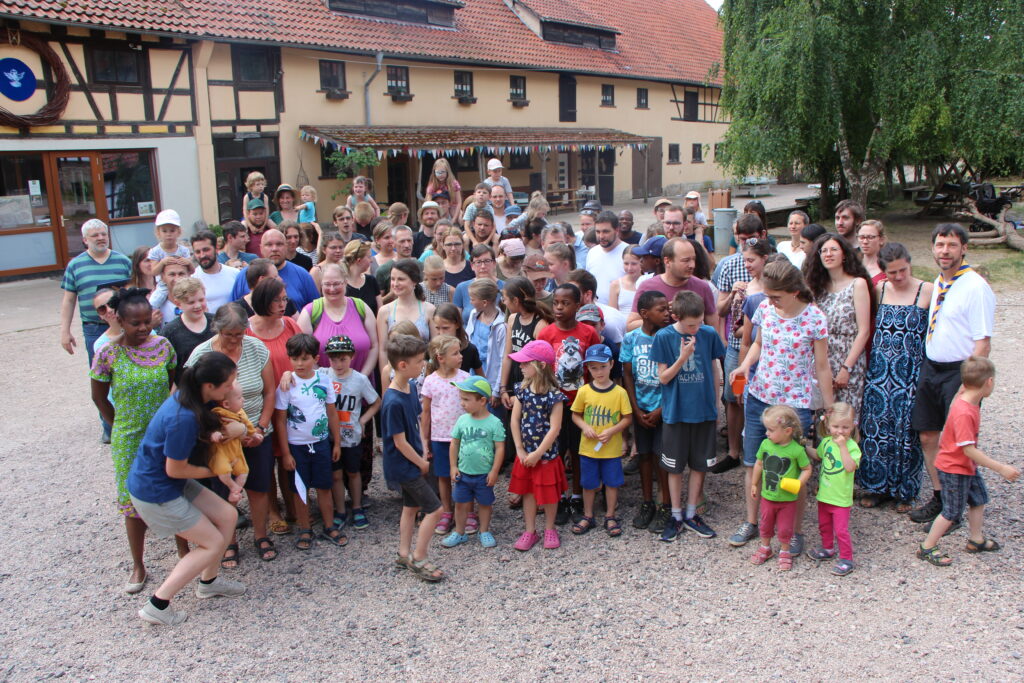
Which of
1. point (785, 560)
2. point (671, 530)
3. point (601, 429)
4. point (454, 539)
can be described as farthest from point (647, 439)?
point (454, 539)

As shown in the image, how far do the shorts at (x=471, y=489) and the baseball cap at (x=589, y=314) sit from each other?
47.7 inches

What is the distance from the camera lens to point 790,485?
13.8ft

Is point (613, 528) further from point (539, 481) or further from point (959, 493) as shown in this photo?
point (959, 493)

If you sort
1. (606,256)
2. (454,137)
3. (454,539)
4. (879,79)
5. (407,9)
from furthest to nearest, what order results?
(407,9), (454,137), (879,79), (606,256), (454,539)

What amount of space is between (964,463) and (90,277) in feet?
21.8

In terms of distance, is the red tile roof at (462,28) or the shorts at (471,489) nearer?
the shorts at (471,489)

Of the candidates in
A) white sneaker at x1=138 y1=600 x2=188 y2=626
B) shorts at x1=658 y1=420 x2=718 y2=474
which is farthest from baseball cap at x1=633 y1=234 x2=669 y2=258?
white sneaker at x1=138 y1=600 x2=188 y2=626

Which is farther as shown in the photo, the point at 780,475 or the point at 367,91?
the point at 367,91

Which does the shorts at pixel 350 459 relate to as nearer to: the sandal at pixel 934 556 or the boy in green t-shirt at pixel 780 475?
the boy in green t-shirt at pixel 780 475

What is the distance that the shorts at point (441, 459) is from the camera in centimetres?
482

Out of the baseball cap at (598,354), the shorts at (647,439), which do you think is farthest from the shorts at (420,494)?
the shorts at (647,439)

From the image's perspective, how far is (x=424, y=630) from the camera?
3912mm

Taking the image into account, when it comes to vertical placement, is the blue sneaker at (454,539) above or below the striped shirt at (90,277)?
below

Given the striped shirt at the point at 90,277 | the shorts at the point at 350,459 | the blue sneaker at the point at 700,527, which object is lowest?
the blue sneaker at the point at 700,527
